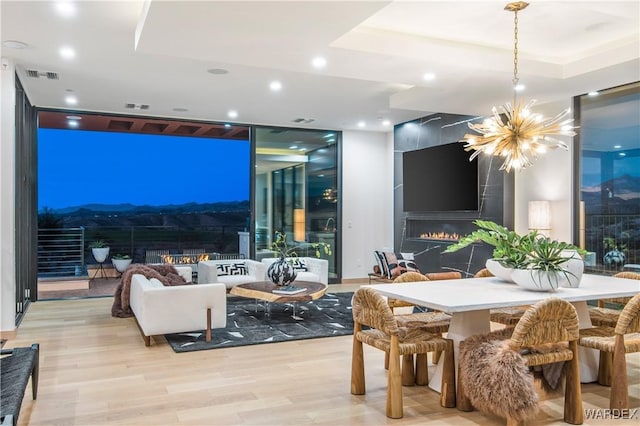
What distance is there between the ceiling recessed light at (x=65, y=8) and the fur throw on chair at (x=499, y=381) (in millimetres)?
3768

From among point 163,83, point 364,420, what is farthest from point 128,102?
point 364,420

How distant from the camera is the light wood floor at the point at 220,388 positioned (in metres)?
3.27

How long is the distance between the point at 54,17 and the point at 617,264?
611 cm

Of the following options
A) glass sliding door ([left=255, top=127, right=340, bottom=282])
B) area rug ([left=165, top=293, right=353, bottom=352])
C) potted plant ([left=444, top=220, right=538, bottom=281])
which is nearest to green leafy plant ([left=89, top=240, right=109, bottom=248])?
glass sliding door ([left=255, top=127, right=340, bottom=282])

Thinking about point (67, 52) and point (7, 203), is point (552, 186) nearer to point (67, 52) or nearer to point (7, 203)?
point (67, 52)

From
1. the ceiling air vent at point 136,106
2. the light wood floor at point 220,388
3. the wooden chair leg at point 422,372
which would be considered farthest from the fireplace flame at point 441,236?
the ceiling air vent at point 136,106

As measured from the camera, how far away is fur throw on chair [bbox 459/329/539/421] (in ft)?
9.49

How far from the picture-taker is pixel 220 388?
382 centimetres

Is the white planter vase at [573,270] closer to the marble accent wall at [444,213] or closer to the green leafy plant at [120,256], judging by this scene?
the marble accent wall at [444,213]

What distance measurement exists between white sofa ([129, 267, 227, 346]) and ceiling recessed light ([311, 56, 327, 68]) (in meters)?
2.34

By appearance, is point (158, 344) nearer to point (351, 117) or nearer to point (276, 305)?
point (276, 305)

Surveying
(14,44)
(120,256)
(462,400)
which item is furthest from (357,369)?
(120,256)

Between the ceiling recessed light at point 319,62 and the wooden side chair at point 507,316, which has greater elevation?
the ceiling recessed light at point 319,62

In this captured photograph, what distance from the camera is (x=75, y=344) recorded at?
5.09 m
